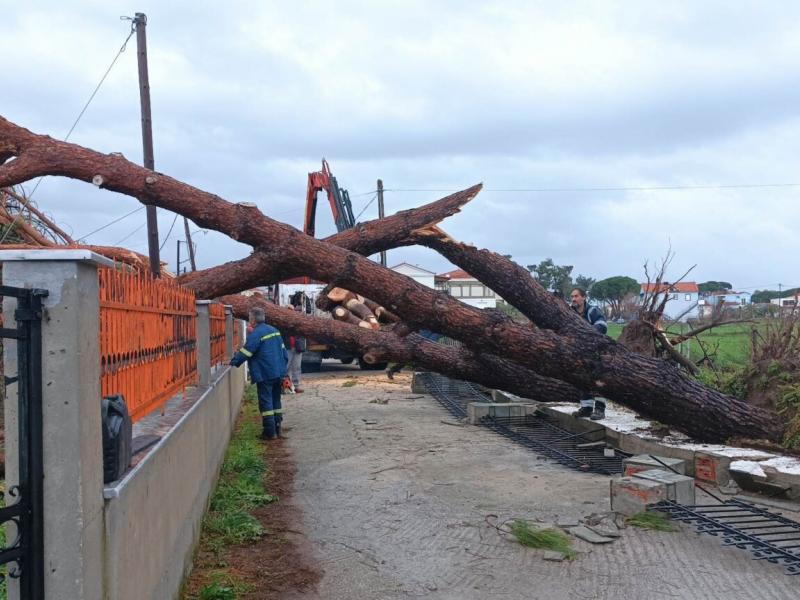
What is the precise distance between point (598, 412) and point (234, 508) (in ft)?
16.0

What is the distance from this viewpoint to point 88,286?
2.54 meters

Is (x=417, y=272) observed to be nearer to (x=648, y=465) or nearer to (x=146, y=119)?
(x=146, y=119)

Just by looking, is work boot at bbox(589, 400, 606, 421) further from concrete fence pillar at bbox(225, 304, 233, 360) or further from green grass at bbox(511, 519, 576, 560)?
concrete fence pillar at bbox(225, 304, 233, 360)

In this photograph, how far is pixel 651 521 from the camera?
5.37 meters

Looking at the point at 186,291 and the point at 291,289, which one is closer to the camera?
the point at 186,291

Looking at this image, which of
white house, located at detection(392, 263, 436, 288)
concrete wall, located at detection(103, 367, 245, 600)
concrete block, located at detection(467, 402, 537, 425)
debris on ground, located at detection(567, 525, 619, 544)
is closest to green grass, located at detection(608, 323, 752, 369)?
concrete block, located at detection(467, 402, 537, 425)

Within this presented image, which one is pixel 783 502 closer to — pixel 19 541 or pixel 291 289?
pixel 19 541

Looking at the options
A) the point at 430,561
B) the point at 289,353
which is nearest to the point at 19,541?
the point at 430,561

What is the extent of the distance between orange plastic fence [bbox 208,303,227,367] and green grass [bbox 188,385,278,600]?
41.4 inches

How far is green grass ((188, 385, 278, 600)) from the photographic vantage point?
170 inches

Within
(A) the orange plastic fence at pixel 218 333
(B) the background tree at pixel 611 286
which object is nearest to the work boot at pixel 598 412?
(A) the orange plastic fence at pixel 218 333

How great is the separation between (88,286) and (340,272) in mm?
4929

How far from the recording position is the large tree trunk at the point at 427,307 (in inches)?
286

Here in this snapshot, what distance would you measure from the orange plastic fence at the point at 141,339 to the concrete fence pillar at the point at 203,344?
793 mm
